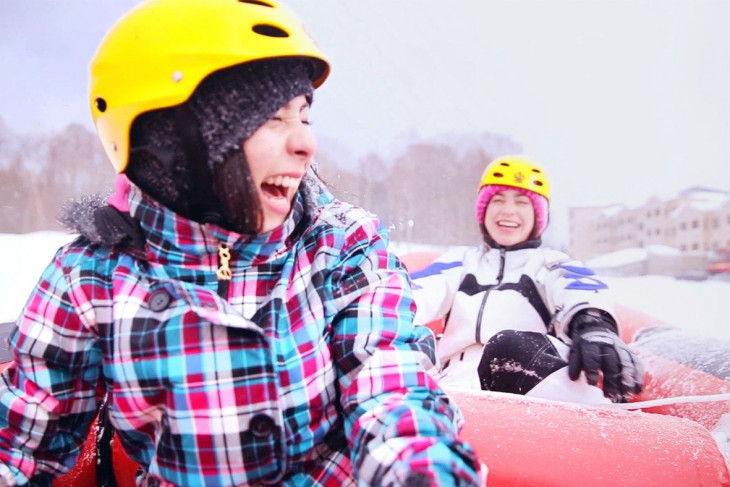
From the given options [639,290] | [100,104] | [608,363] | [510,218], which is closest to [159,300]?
[100,104]

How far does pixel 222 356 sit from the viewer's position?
557 millimetres

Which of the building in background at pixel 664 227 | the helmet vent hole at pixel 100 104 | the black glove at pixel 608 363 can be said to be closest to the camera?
the helmet vent hole at pixel 100 104

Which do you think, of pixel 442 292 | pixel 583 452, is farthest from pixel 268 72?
pixel 442 292

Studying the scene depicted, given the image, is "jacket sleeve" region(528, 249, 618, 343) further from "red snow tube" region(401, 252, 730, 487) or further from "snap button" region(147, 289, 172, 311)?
"snap button" region(147, 289, 172, 311)

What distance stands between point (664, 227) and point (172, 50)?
6131 mm

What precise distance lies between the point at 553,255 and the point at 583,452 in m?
1.03

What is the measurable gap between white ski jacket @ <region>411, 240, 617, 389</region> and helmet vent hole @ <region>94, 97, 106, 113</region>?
1.08m

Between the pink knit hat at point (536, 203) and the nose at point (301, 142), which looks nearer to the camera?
the nose at point (301, 142)

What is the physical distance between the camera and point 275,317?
1.89 feet

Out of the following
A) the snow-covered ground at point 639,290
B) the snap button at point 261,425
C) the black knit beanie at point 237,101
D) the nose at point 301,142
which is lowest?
the snow-covered ground at point 639,290

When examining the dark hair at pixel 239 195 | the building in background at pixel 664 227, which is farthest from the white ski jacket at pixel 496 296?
the building in background at pixel 664 227

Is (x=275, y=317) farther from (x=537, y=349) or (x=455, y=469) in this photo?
(x=537, y=349)

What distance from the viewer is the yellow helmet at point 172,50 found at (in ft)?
1.98

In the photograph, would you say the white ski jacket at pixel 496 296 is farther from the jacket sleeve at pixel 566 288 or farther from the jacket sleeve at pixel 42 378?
the jacket sleeve at pixel 42 378
